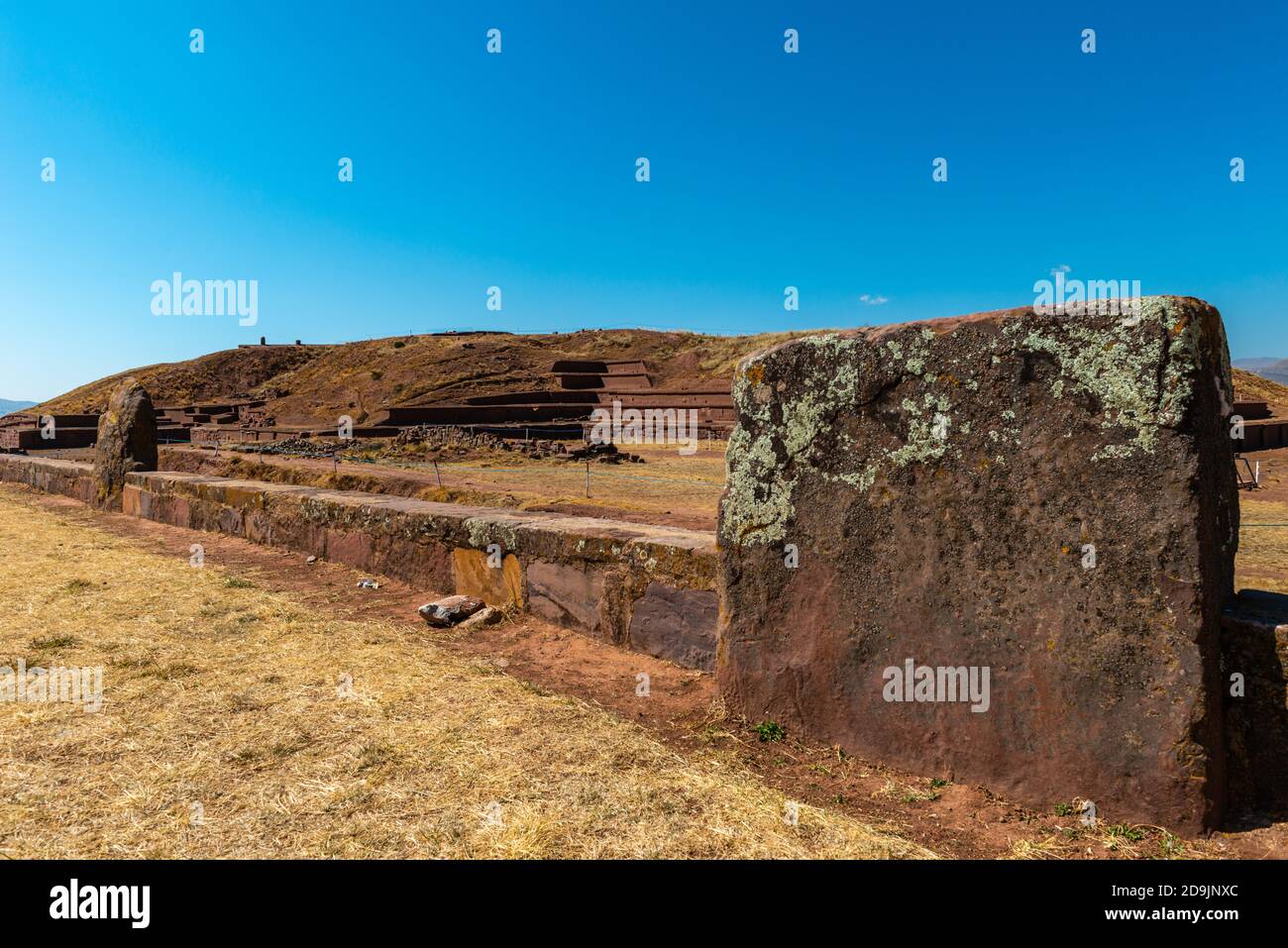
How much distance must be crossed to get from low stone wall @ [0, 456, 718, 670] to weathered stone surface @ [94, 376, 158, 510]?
342cm

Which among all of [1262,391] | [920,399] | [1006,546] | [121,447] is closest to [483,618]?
[920,399]

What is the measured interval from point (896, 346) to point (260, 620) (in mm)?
3575

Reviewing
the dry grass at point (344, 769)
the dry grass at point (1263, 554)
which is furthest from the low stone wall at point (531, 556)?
the dry grass at point (1263, 554)

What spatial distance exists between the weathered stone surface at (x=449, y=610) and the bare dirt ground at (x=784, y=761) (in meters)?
0.10

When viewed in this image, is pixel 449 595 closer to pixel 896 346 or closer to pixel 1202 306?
pixel 896 346

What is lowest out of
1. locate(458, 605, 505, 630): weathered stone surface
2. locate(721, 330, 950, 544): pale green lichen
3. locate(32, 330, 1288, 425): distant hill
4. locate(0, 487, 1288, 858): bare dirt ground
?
locate(0, 487, 1288, 858): bare dirt ground

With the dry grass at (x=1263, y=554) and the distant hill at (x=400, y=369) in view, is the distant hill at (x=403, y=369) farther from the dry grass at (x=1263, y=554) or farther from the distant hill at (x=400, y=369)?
the dry grass at (x=1263, y=554)

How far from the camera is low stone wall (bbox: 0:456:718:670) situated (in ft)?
11.2

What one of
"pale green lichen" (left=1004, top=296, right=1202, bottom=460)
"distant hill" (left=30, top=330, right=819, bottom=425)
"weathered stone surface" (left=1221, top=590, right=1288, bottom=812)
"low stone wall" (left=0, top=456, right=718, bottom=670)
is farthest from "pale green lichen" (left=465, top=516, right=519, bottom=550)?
"distant hill" (left=30, top=330, right=819, bottom=425)

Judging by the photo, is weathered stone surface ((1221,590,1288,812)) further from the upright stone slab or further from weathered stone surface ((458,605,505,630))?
weathered stone surface ((458,605,505,630))

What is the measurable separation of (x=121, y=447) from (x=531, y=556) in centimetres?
768

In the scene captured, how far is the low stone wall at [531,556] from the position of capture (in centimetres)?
340
